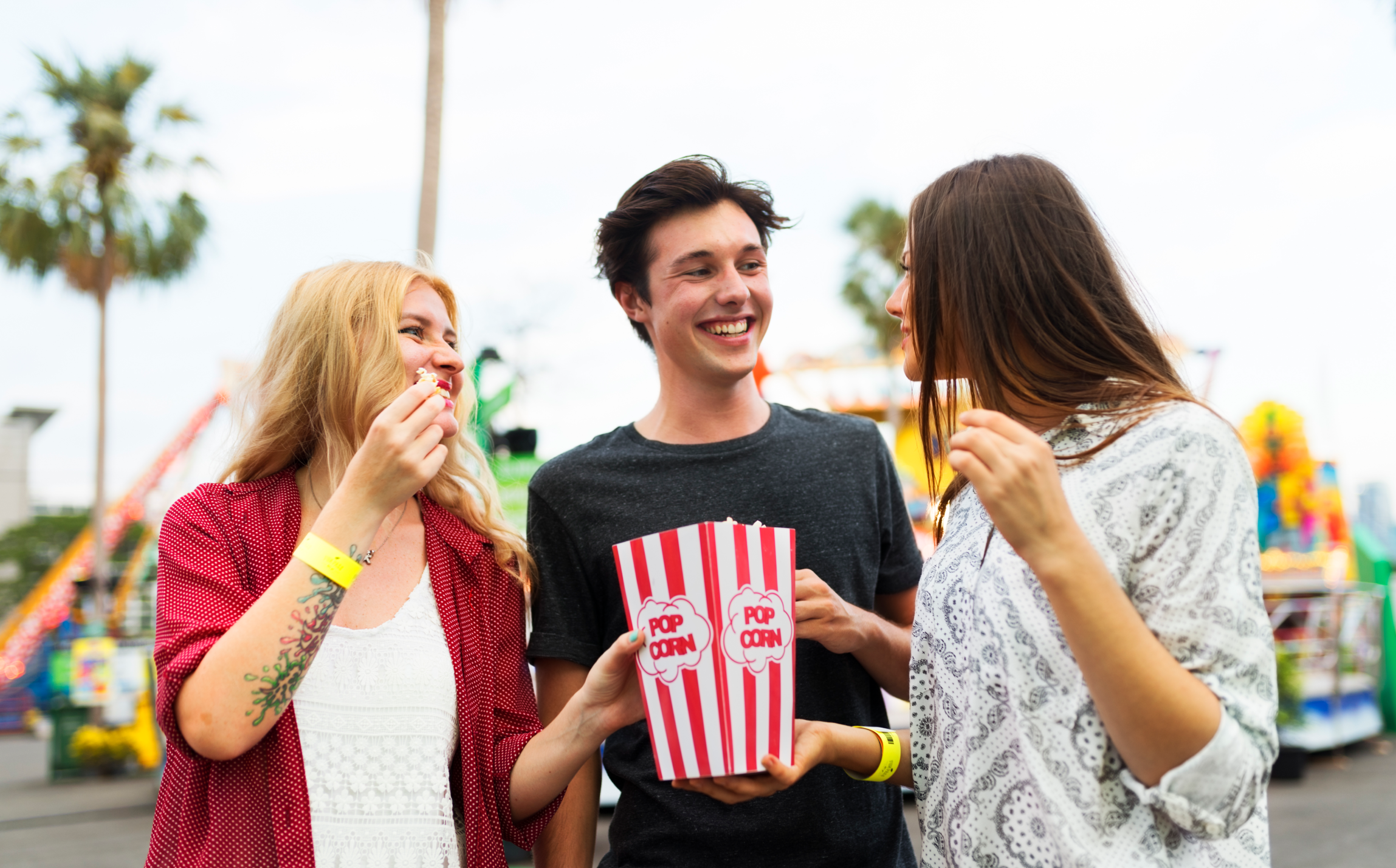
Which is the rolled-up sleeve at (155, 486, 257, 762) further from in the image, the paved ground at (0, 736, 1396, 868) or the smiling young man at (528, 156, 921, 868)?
the paved ground at (0, 736, 1396, 868)

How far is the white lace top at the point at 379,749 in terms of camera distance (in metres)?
1.76

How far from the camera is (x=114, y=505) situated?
82.8ft

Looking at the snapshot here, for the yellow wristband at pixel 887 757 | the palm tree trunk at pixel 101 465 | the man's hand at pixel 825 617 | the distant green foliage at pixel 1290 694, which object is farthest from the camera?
the palm tree trunk at pixel 101 465

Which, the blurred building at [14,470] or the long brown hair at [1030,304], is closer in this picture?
the long brown hair at [1030,304]

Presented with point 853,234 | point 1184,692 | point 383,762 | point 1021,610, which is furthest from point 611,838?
point 853,234

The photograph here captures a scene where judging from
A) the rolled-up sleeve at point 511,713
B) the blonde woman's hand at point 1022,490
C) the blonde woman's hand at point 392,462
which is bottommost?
the rolled-up sleeve at point 511,713

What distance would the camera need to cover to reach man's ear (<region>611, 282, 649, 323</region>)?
106 inches

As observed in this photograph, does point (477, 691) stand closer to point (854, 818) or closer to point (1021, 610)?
point (854, 818)

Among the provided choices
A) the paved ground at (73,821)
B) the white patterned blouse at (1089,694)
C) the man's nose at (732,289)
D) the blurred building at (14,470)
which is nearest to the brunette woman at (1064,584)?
the white patterned blouse at (1089,694)

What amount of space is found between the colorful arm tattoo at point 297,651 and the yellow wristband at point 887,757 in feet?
3.34

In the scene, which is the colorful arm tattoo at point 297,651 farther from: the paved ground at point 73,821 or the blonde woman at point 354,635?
the paved ground at point 73,821

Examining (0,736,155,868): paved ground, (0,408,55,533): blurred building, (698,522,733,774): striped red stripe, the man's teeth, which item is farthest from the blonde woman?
(0,408,55,533): blurred building

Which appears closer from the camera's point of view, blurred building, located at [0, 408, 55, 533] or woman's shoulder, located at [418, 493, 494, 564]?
woman's shoulder, located at [418, 493, 494, 564]

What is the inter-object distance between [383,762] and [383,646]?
8.7 inches
